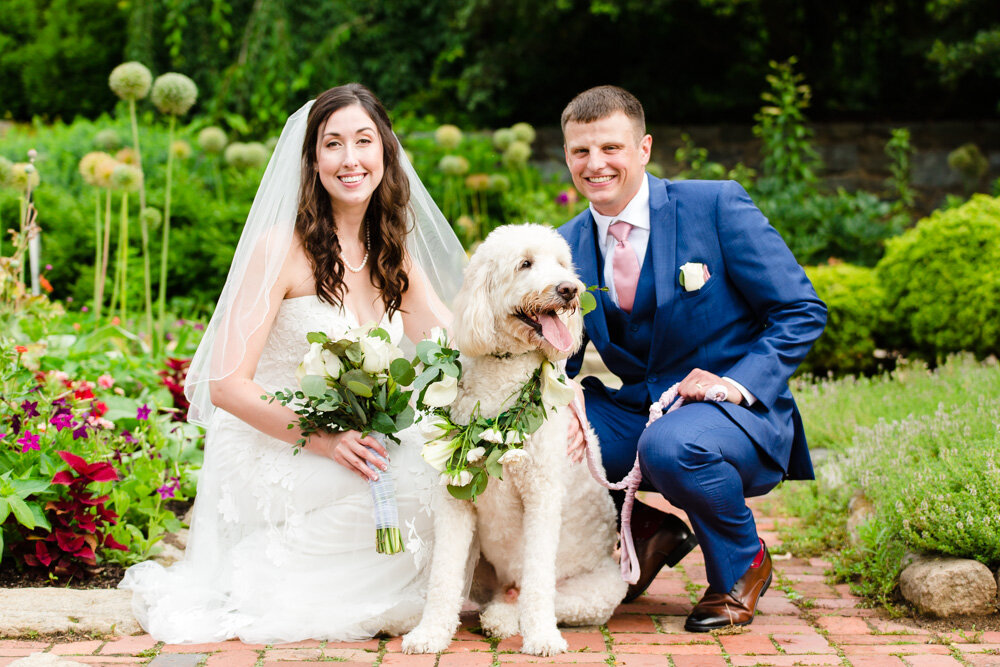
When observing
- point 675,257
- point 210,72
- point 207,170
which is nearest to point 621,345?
point 675,257

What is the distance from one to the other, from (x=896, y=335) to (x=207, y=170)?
6.11 meters

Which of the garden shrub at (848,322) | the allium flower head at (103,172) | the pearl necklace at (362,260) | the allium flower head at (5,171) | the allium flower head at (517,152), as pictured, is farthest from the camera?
the allium flower head at (517,152)

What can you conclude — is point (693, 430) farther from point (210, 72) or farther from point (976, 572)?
point (210, 72)

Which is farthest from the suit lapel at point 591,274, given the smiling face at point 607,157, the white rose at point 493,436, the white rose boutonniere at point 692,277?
the white rose at point 493,436

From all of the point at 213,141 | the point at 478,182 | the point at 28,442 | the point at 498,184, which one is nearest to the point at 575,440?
the point at 28,442

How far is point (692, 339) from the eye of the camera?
11.4 ft

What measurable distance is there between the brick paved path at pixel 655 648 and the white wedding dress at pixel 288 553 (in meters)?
0.09

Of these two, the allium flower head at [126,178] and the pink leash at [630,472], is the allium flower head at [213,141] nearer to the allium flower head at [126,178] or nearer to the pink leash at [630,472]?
the allium flower head at [126,178]

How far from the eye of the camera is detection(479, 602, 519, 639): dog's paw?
118 inches

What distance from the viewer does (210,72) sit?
1014 centimetres

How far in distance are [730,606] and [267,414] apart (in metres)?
1.71

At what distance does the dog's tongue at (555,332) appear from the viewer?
9.13 feet

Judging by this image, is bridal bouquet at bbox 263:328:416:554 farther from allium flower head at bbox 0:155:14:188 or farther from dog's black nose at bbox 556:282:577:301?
allium flower head at bbox 0:155:14:188

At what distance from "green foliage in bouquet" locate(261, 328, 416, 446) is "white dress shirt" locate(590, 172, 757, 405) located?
970 millimetres
